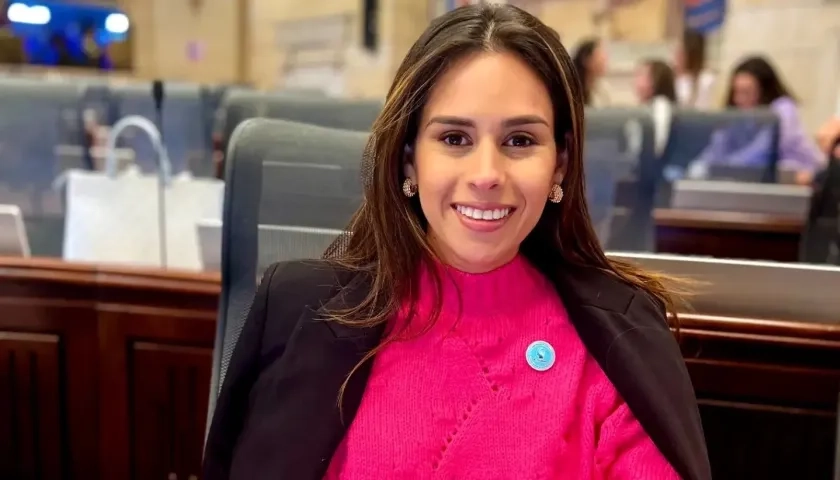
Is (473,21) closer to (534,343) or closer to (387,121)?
(387,121)

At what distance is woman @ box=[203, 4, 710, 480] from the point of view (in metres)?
0.90

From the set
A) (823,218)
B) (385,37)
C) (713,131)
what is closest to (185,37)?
(385,37)

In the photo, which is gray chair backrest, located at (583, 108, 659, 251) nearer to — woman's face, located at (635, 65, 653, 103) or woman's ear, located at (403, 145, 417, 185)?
woman's ear, located at (403, 145, 417, 185)

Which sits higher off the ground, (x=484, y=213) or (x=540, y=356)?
(x=484, y=213)

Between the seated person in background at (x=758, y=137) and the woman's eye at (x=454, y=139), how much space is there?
8.83 feet

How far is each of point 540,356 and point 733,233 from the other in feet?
6.59

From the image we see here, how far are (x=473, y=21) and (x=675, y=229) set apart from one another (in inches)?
79.7

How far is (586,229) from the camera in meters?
1.03

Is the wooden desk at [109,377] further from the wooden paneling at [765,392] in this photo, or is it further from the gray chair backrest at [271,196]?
the gray chair backrest at [271,196]

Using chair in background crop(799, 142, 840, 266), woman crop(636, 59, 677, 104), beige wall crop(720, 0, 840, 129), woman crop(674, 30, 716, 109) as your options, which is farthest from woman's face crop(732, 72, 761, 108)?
chair in background crop(799, 142, 840, 266)

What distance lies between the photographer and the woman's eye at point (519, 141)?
2.98 ft

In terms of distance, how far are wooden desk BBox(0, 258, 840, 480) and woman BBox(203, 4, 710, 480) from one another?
1.63 ft

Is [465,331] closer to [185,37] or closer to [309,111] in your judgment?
[309,111]

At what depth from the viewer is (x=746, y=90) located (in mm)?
4047
